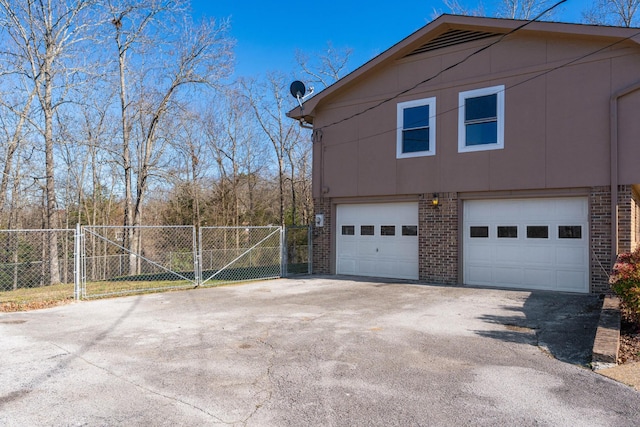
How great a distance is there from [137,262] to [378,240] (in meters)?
12.8

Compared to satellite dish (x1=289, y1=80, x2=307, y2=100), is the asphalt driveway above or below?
below

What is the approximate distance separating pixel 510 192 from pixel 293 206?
1814cm

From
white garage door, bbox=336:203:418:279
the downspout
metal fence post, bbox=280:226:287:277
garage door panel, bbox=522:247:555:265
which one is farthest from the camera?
metal fence post, bbox=280:226:287:277

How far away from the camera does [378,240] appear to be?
13.5 meters

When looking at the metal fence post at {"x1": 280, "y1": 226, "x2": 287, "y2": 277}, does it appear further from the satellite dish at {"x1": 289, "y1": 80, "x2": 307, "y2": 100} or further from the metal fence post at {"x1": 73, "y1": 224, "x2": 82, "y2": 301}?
the metal fence post at {"x1": 73, "y1": 224, "x2": 82, "y2": 301}

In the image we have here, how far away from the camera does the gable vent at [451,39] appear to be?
1172cm

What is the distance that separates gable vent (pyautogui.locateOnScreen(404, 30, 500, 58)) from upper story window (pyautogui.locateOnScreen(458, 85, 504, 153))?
4.53ft

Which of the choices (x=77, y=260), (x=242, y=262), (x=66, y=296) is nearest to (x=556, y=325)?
(x=77, y=260)

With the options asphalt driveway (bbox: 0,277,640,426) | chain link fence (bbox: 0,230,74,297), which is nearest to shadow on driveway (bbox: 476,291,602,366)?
asphalt driveway (bbox: 0,277,640,426)

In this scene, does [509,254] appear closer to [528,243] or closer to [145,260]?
[528,243]

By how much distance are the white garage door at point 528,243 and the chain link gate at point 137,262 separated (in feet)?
23.9

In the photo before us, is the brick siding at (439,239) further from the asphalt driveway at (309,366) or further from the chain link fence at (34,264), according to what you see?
the chain link fence at (34,264)

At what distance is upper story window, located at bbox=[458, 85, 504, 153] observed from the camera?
11.3 meters

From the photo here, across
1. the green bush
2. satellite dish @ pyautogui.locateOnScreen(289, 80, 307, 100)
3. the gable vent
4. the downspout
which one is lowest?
the green bush
